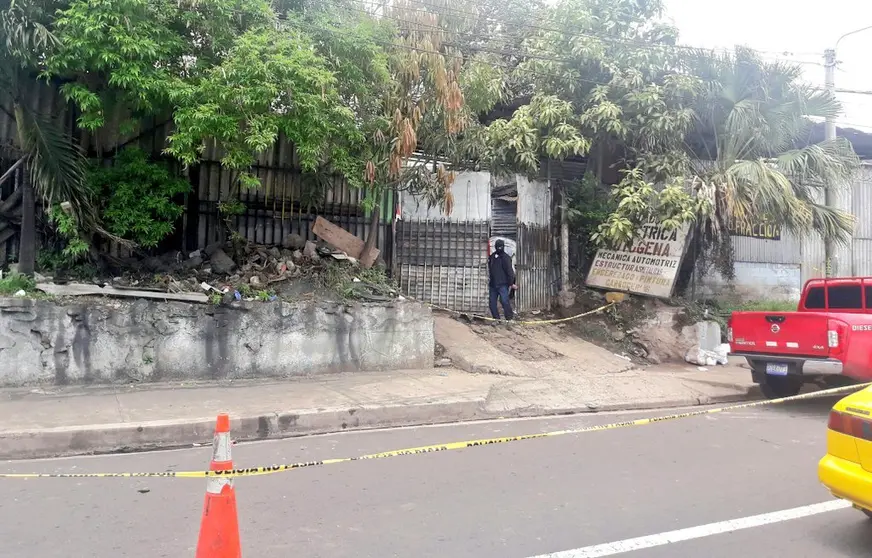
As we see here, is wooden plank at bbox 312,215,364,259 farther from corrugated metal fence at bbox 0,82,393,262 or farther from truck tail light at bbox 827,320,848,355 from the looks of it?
truck tail light at bbox 827,320,848,355

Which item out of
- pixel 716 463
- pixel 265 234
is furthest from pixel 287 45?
pixel 716 463

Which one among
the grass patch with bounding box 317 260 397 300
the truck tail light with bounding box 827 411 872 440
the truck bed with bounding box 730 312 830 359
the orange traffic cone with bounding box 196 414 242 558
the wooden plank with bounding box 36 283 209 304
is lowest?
the orange traffic cone with bounding box 196 414 242 558

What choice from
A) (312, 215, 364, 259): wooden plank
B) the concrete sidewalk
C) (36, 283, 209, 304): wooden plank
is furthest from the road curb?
(312, 215, 364, 259): wooden plank

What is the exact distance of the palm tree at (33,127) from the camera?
775 centimetres

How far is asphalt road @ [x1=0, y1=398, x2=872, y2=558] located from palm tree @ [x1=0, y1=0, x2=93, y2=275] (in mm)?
3982

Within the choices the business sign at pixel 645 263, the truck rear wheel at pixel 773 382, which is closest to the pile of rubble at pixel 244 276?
the business sign at pixel 645 263

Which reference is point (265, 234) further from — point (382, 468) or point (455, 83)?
point (382, 468)

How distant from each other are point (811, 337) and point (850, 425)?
15.5ft

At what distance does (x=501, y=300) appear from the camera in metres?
12.3

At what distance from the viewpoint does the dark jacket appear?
12172 mm

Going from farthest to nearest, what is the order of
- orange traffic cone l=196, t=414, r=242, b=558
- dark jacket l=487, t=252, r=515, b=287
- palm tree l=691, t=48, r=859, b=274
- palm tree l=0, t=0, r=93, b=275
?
dark jacket l=487, t=252, r=515, b=287 → palm tree l=691, t=48, r=859, b=274 → palm tree l=0, t=0, r=93, b=275 → orange traffic cone l=196, t=414, r=242, b=558

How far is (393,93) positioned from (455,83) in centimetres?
96

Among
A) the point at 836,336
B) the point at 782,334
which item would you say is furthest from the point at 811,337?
the point at 782,334

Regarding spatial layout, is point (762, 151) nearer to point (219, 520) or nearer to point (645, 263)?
point (645, 263)
